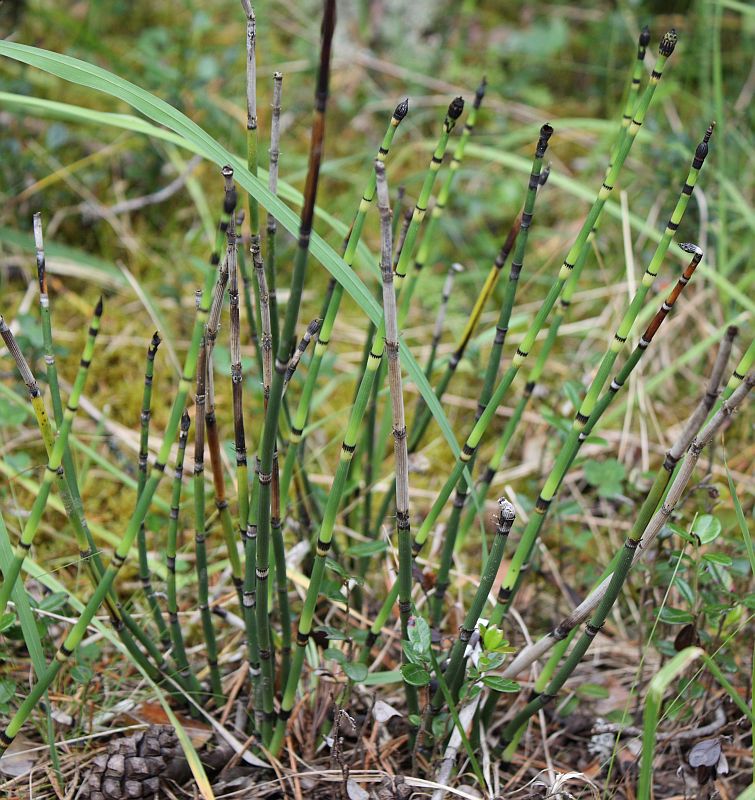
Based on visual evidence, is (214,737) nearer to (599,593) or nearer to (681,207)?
(599,593)

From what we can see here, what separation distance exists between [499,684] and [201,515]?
381 millimetres

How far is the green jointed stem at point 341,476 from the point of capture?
31.8 inches

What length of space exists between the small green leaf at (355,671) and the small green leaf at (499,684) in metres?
0.13

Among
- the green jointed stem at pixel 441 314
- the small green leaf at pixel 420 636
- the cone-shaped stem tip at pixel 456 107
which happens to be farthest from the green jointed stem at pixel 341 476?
the green jointed stem at pixel 441 314

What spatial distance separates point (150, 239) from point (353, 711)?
4.33ft

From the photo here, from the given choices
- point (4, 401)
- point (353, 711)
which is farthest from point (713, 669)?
point (4, 401)

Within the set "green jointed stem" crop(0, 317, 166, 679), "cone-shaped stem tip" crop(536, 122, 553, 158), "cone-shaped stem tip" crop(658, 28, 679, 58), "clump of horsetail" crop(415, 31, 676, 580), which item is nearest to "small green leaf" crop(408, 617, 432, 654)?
"clump of horsetail" crop(415, 31, 676, 580)

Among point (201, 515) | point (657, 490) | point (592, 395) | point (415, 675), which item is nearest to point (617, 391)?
point (592, 395)

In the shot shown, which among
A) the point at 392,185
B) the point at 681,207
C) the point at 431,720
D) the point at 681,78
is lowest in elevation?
the point at 431,720

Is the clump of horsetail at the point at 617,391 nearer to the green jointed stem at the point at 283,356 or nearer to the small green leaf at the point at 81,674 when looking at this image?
the green jointed stem at the point at 283,356

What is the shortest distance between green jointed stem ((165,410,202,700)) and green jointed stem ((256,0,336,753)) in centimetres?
12

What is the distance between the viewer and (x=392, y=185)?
212cm

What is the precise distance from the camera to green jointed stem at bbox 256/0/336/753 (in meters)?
0.58

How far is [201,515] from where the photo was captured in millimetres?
958
